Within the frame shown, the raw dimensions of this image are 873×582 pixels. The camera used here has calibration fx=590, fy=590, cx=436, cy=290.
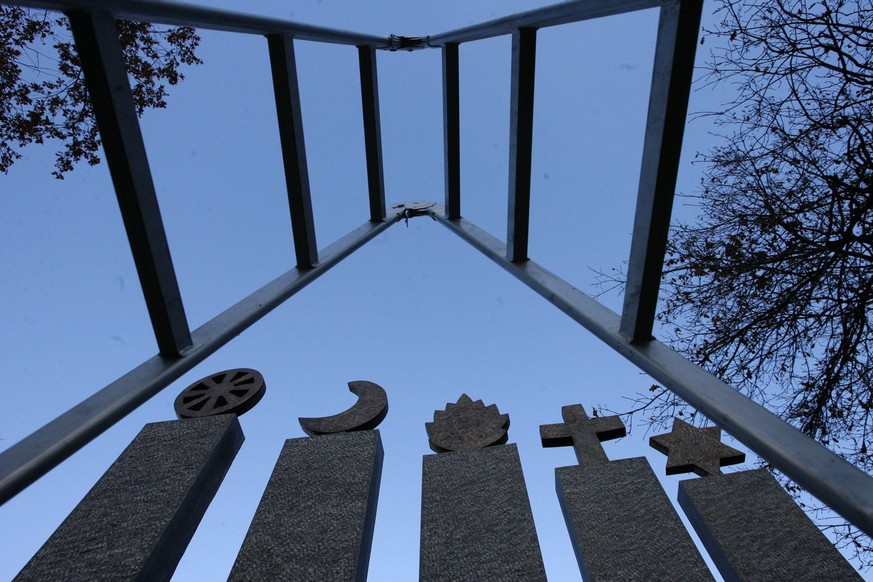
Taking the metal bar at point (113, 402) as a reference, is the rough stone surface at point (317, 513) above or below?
below

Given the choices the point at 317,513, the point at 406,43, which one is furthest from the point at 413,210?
the point at 317,513

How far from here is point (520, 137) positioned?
4.63 metres

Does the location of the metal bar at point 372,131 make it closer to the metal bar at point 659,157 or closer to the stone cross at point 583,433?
the metal bar at point 659,157

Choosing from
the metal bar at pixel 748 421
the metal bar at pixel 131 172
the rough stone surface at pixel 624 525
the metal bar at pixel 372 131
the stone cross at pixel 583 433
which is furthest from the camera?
the metal bar at pixel 372 131

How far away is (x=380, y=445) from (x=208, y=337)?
Answer: 1.33 m

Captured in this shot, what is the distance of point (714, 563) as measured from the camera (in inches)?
91.4

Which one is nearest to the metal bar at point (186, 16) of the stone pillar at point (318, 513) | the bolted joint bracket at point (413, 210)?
the stone pillar at point (318, 513)

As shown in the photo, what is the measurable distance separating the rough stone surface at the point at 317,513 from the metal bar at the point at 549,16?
7.99ft

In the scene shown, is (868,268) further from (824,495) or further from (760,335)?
(824,495)

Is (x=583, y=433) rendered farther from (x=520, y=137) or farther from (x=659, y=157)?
(x=520, y=137)

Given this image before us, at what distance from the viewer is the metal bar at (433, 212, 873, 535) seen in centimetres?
204

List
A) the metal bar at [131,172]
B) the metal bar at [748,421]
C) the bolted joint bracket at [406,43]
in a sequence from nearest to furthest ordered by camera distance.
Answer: the metal bar at [748,421] → the metal bar at [131,172] → the bolted joint bracket at [406,43]

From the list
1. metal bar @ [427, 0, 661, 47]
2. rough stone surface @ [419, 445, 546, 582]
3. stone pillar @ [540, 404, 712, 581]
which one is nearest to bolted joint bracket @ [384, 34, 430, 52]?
metal bar @ [427, 0, 661, 47]

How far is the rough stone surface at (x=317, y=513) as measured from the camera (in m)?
2.15
